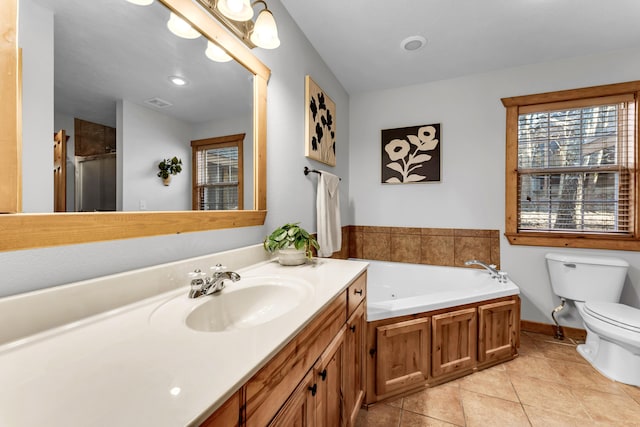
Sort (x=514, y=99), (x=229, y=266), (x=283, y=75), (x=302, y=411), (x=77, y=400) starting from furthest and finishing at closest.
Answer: (x=514, y=99) < (x=283, y=75) < (x=229, y=266) < (x=302, y=411) < (x=77, y=400)

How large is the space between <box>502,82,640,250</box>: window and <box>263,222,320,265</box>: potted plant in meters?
2.07

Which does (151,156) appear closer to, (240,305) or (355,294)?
(240,305)

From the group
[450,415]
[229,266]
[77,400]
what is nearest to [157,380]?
[77,400]

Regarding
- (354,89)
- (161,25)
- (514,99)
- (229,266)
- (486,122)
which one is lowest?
(229,266)

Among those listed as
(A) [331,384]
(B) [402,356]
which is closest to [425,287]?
(B) [402,356]

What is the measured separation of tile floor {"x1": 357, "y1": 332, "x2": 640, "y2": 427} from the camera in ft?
4.75

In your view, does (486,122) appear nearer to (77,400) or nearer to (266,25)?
(266,25)

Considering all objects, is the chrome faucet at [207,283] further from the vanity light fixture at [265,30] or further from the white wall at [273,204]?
the vanity light fixture at [265,30]

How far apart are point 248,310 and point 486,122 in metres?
2.69

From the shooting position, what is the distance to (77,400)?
1.38 feet

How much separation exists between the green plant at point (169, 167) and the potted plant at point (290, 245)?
23.4 inches

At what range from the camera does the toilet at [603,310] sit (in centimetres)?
168

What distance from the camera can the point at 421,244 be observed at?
275 cm

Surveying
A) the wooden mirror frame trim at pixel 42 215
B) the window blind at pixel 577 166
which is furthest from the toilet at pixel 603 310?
the wooden mirror frame trim at pixel 42 215
